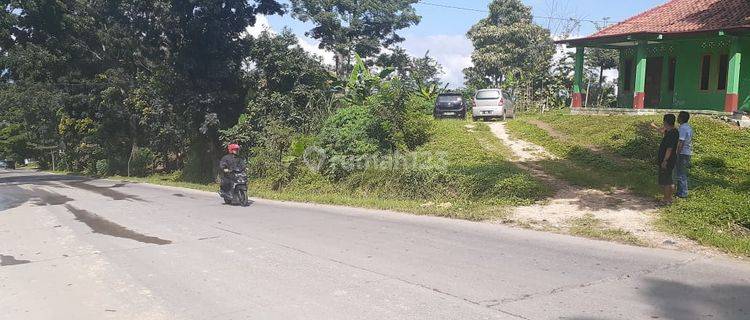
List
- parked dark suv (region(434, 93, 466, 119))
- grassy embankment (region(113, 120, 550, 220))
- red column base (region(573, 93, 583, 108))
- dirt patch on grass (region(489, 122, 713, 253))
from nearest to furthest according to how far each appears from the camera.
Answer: dirt patch on grass (region(489, 122, 713, 253)) → grassy embankment (region(113, 120, 550, 220)) → red column base (region(573, 93, 583, 108)) → parked dark suv (region(434, 93, 466, 119))

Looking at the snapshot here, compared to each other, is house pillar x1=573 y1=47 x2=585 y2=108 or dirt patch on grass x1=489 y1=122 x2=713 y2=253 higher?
house pillar x1=573 y1=47 x2=585 y2=108

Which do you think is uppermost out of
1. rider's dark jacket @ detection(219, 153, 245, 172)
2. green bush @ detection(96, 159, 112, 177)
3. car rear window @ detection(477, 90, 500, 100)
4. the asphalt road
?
car rear window @ detection(477, 90, 500, 100)

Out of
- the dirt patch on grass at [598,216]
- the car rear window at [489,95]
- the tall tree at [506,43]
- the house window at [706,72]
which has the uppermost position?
the tall tree at [506,43]

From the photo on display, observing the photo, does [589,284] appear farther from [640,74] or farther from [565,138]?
[640,74]

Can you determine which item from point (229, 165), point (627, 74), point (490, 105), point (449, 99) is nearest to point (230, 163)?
point (229, 165)

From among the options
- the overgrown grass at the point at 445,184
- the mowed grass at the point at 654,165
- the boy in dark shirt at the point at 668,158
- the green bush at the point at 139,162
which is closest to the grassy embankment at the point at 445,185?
the overgrown grass at the point at 445,184

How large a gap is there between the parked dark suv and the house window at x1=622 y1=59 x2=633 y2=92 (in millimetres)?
7045

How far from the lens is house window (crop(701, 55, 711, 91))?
20531 mm

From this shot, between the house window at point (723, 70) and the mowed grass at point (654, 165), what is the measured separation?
325cm

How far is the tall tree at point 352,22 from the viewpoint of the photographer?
4100 cm

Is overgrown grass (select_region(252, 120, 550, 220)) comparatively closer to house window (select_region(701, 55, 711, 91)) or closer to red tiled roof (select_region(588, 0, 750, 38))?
red tiled roof (select_region(588, 0, 750, 38))

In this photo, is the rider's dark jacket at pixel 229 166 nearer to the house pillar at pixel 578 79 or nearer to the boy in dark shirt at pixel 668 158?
the boy in dark shirt at pixel 668 158

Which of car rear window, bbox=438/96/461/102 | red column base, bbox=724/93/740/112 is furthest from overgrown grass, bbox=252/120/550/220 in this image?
red column base, bbox=724/93/740/112

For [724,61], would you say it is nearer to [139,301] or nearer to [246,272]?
[246,272]
